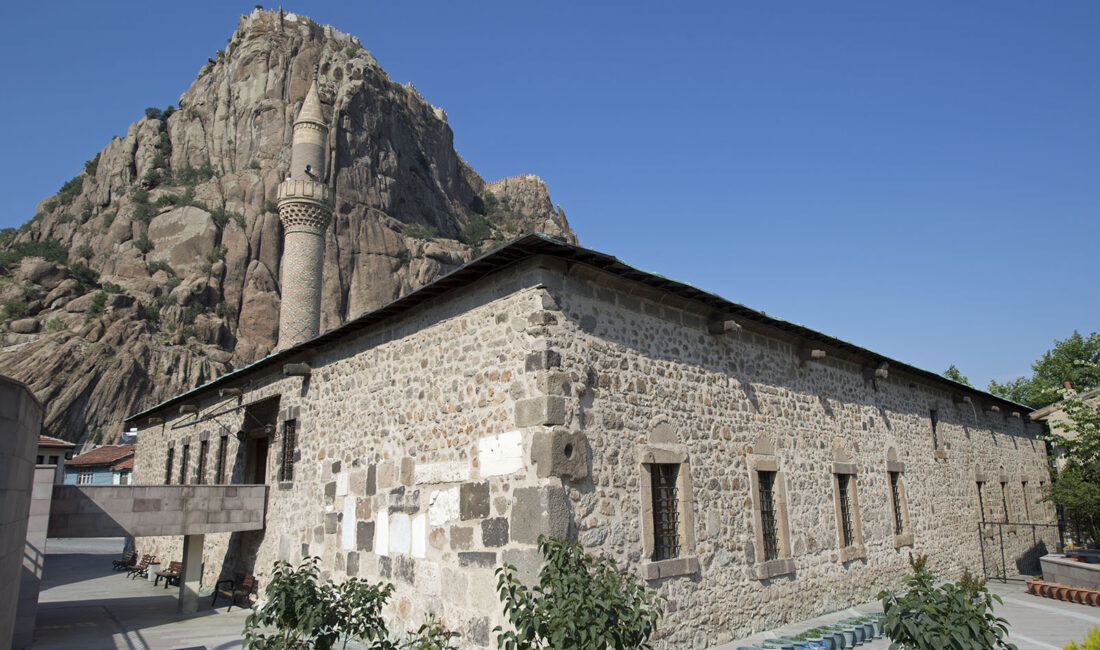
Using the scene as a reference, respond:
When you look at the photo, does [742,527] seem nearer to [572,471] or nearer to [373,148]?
[572,471]

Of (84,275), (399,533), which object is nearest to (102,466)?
(84,275)

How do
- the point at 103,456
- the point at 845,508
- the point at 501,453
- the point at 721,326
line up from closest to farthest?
1. the point at 501,453
2. the point at 721,326
3. the point at 845,508
4. the point at 103,456

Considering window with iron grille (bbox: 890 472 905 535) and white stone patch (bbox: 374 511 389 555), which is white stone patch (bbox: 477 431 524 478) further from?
window with iron grille (bbox: 890 472 905 535)

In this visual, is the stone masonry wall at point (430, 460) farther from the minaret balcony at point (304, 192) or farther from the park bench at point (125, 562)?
the minaret balcony at point (304, 192)

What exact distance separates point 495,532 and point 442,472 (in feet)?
4.64

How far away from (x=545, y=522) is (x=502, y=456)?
41.9 inches

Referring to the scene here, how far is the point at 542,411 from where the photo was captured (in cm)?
751

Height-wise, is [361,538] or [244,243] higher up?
[244,243]

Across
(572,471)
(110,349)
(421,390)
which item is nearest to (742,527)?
(572,471)

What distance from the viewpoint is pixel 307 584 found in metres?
7.82

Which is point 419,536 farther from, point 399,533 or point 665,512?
point 665,512

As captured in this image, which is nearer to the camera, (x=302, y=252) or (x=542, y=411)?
(x=542, y=411)

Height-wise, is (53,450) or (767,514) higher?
(53,450)

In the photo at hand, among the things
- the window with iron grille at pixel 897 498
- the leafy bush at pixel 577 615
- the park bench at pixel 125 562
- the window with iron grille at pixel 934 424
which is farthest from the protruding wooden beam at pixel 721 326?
the park bench at pixel 125 562
